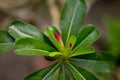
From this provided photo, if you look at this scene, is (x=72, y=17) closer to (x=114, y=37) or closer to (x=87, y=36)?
(x=87, y=36)

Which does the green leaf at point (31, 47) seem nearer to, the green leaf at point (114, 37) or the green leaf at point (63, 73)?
the green leaf at point (63, 73)

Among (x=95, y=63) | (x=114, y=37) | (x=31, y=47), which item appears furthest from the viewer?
(x=114, y=37)

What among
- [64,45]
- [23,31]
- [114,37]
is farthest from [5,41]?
[114,37]

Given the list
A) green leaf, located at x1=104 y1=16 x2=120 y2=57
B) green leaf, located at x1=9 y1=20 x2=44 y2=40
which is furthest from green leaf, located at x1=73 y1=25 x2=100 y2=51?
green leaf, located at x1=104 y1=16 x2=120 y2=57

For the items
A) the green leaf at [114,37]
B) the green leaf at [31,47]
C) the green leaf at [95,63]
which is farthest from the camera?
the green leaf at [114,37]

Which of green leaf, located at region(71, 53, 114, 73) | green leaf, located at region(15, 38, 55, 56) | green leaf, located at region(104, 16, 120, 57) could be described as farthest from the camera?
green leaf, located at region(104, 16, 120, 57)

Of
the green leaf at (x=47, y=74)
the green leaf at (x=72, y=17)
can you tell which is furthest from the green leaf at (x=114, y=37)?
the green leaf at (x=47, y=74)

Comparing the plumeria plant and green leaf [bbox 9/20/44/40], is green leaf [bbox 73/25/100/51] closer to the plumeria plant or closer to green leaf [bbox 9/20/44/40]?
the plumeria plant
